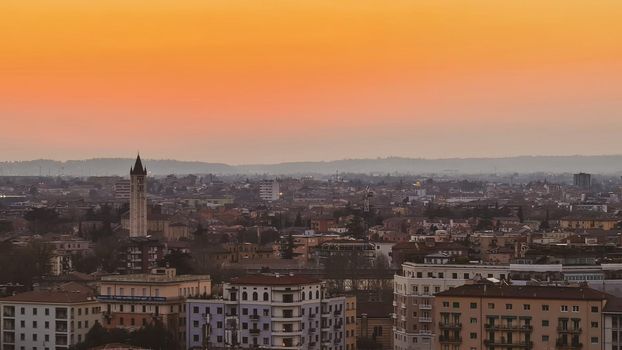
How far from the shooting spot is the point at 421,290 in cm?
4484

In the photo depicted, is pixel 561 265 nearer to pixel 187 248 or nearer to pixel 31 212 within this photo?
pixel 187 248

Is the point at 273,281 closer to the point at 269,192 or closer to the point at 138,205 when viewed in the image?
the point at 138,205

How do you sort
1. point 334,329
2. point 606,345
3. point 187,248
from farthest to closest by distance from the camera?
point 187,248 < point 334,329 < point 606,345

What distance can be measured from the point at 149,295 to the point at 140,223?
3615 cm

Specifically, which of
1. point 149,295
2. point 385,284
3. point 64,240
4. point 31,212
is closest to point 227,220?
point 31,212

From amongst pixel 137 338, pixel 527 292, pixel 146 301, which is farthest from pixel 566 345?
pixel 146 301

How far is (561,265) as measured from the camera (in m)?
44.7

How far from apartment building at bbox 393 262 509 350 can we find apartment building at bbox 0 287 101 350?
743 centimetres

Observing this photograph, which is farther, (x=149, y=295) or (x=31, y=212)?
(x=31, y=212)

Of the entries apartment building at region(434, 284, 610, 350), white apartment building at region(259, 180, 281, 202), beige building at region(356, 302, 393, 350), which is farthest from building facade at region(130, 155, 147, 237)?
white apartment building at region(259, 180, 281, 202)

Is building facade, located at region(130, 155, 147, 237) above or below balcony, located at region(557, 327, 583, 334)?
above

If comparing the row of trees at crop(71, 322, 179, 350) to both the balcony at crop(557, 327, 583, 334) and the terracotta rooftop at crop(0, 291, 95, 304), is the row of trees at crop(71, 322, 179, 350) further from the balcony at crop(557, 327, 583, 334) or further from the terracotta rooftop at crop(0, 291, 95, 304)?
the balcony at crop(557, 327, 583, 334)

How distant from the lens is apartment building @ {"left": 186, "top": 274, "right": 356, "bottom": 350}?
41.7m

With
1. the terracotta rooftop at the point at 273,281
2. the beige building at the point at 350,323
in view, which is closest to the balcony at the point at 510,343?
the terracotta rooftop at the point at 273,281
